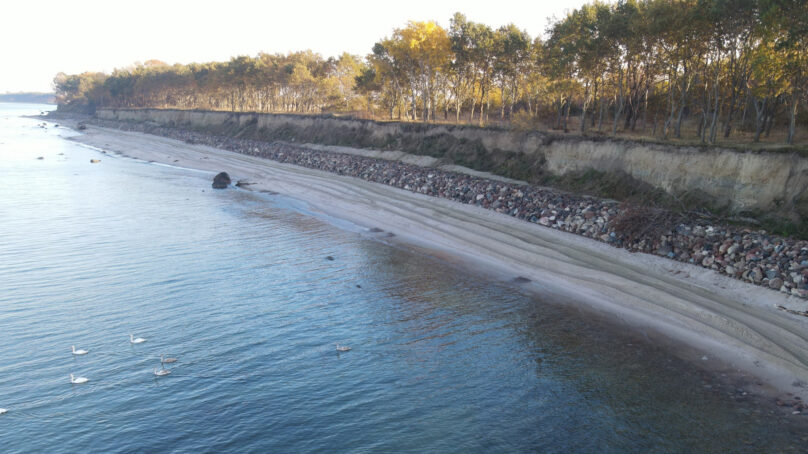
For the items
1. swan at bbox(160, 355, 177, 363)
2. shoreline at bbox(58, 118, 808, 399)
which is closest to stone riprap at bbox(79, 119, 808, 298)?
shoreline at bbox(58, 118, 808, 399)

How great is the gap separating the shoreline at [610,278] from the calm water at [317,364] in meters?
1.99

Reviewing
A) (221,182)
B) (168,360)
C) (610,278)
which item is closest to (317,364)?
(168,360)

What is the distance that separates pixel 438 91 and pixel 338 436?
63998mm

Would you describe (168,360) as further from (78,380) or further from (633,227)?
(633,227)

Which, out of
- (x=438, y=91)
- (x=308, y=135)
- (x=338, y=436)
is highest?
(x=438, y=91)

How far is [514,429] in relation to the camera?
38.3 feet

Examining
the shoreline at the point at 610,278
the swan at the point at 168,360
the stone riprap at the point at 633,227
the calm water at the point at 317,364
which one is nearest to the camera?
the calm water at the point at 317,364

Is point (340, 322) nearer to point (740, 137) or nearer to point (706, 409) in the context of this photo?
point (706, 409)

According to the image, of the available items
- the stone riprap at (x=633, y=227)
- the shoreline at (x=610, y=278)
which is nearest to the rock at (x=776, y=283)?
the stone riprap at (x=633, y=227)

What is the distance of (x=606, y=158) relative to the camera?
3247 centimetres

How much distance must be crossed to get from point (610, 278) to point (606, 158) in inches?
541

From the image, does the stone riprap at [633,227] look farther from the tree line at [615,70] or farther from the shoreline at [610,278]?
the tree line at [615,70]

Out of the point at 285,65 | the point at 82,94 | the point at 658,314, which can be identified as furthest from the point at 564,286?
the point at 82,94

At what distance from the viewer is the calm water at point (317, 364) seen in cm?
1131
